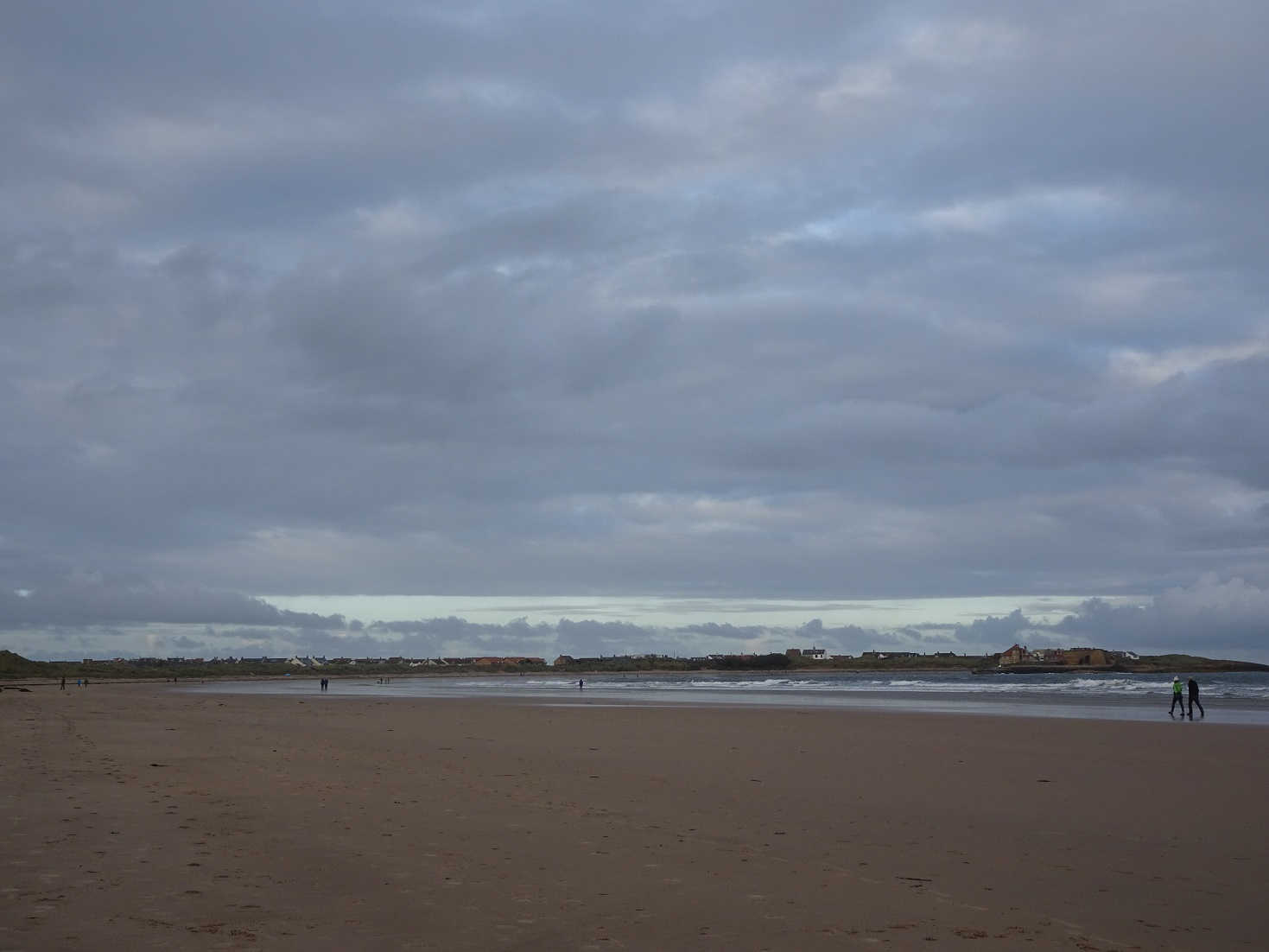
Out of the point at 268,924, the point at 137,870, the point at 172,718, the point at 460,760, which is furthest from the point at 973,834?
the point at 172,718

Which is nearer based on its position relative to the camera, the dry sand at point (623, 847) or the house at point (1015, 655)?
the dry sand at point (623, 847)

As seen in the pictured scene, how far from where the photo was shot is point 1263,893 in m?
9.09

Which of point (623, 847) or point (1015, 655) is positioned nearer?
point (623, 847)

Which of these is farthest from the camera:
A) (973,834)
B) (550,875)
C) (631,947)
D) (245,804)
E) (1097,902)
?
(245,804)

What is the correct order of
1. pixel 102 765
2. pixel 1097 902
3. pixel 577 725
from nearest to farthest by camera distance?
pixel 1097 902 < pixel 102 765 < pixel 577 725

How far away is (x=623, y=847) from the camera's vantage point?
10.6 meters

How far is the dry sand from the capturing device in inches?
295

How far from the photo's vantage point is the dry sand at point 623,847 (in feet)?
24.6

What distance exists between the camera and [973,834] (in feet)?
38.7

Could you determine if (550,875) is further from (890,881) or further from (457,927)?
(890,881)

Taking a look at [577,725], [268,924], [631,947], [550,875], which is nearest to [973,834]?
[550,875]

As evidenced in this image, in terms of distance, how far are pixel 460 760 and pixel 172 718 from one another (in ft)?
54.0

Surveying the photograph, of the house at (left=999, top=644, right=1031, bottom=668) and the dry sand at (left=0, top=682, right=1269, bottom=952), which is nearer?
the dry sand at (left=0, top=682, right=1269, bottom=952)

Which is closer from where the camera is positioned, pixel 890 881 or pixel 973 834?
pixel 890 881
